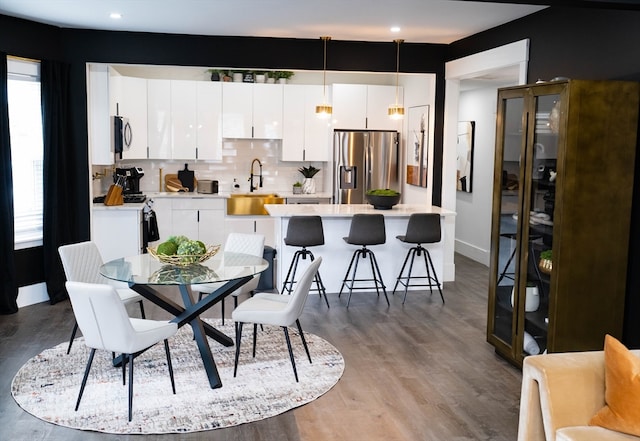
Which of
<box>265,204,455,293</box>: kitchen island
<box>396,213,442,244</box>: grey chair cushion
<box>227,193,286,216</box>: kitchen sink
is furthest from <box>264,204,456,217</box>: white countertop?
<box>227,193,286,216</box>: kitchen sink

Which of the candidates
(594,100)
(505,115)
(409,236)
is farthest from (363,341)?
(594,100)

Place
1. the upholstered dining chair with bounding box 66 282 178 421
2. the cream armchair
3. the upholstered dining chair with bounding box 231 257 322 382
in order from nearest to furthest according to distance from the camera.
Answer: the cream armchair, the upholstered dining chair with bounding box 66 282 178 421, the upholstered dining chair with bounding box 231 257 322 382

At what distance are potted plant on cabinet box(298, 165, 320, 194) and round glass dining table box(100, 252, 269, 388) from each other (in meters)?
4.24

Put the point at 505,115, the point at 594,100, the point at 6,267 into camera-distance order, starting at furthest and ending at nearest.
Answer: the point at 6,267 → the point at 505,115 → the point at 594,100

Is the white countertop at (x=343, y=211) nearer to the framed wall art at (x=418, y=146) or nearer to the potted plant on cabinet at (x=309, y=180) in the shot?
the framed wall art at (x=418, y=146)

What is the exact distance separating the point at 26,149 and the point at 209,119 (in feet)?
9.18

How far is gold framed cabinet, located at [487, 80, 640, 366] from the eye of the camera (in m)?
4.18

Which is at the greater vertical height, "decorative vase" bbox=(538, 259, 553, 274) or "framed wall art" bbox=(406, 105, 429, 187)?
"framed wall art" bbox=(406, 105, 429, 187)

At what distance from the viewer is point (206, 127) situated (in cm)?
886

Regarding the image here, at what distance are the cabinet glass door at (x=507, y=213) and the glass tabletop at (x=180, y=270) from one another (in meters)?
1.80

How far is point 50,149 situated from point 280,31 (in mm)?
2608

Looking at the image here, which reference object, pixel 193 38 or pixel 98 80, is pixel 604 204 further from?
pixel 98 80

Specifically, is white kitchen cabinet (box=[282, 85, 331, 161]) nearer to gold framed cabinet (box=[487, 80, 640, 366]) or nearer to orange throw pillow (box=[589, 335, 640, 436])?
gold framed cabinet (box=[487, 80, 640, 366])

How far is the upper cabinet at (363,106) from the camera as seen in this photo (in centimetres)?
895
